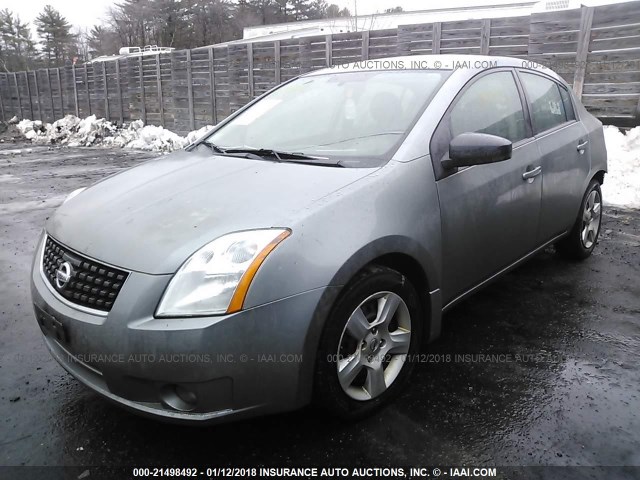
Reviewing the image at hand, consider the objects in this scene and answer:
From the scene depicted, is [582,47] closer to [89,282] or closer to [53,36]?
[89,282]

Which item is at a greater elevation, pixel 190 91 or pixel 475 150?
pixel 190 91

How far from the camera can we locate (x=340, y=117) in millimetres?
2875

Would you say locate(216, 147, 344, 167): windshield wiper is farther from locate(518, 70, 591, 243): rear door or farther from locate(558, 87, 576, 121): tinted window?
locate(558, 87, 576, 121): tinted window

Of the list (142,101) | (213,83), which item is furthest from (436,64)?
(142,101)

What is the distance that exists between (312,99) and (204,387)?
2048 millimetres

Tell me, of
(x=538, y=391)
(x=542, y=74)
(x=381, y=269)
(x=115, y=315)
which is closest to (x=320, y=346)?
(x=381, y=269)

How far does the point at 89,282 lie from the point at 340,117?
1651 mm

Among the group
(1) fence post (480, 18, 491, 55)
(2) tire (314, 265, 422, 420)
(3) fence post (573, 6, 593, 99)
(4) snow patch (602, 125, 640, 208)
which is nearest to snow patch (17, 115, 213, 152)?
(1) fence post (480, 18, 491, 55)

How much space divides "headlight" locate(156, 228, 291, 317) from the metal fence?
301 inches

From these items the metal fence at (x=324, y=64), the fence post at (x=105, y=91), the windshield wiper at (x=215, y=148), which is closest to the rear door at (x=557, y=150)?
the windshield wiper at (x=215, y=148)

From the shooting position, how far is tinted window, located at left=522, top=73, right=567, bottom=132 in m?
3.39

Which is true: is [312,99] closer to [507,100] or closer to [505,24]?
[507,100]

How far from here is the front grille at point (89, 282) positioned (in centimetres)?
187

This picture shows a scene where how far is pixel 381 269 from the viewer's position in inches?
85.1
